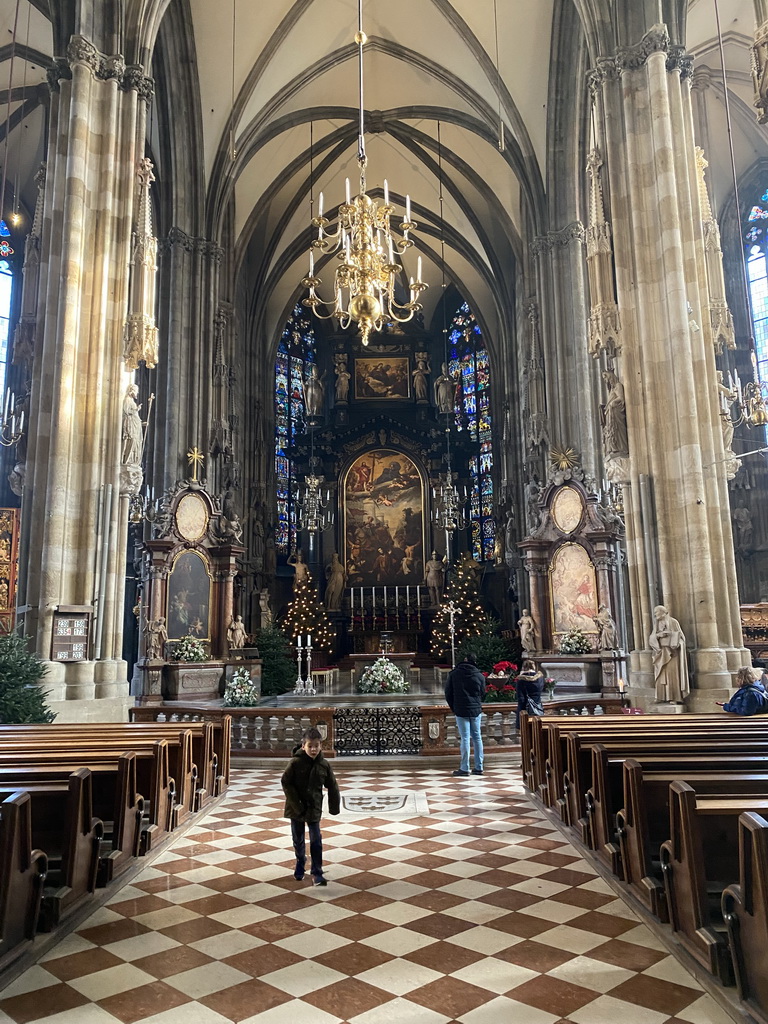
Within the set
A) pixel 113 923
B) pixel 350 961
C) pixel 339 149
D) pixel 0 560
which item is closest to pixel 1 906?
pixel 113 923

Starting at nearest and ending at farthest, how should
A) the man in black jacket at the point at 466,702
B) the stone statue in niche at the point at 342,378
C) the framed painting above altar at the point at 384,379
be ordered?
the man in black jacket at the point at 466,702, the stone statue in niche at the point at 342,378, the framed painting above altar at the point at 384,379

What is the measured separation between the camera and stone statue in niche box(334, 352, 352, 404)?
117 ft

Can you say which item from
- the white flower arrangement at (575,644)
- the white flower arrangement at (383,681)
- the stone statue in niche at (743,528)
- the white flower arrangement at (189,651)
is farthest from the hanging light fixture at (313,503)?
the stone statue in niche at (743,528)

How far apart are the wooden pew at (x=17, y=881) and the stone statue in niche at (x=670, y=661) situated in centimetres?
962

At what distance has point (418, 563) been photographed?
33.6 m

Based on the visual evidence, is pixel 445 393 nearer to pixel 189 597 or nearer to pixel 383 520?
pixel 383 520

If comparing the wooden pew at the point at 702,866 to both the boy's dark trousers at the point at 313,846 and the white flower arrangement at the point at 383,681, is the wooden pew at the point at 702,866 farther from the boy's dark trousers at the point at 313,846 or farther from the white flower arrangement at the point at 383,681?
the white flower arrangement at the point at 383,681

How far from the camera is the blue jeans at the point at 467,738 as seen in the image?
1005cm

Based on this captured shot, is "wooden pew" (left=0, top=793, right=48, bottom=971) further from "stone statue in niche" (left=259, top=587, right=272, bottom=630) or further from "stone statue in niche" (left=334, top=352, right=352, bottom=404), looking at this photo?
"stone statue in niche" (left=334, top=352, right=352, bottom=404)

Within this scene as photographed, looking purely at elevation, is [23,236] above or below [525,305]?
→ above

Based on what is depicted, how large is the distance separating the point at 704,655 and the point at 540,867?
6.89m

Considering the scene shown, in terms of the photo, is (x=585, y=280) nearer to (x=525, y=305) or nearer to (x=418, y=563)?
(x=525, y=305)

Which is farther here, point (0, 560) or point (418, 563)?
point (418, 563)

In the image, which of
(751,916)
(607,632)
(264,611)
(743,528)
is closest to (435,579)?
(264,611)
